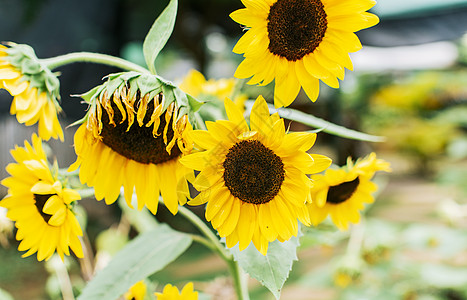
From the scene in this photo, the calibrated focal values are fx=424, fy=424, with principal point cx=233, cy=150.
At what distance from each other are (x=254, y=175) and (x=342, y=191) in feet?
0.41

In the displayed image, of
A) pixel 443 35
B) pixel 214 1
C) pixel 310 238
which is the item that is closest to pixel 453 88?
pixel 443 35

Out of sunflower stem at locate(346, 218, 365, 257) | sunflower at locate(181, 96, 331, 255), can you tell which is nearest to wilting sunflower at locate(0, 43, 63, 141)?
sunflower at locate(181, 96, 331, 255)

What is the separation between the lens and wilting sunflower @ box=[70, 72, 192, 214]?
0.24 metres

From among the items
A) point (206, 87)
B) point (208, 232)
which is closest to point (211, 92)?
point (206, 87)

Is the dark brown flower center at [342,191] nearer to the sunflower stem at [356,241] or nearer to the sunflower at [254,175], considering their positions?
the sunflower at [254,175]

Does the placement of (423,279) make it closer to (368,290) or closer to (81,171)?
(368,290)

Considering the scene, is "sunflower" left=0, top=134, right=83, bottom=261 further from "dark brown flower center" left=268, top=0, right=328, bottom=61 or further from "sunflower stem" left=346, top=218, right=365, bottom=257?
"sunflower stem" left=346, top=218, right=365, bottom=257

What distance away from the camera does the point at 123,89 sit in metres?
0.24

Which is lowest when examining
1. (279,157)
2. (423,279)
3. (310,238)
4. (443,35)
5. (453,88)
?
(453,88)

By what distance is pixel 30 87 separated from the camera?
276 mm

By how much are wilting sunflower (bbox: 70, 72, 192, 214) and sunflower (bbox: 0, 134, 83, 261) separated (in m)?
0.02

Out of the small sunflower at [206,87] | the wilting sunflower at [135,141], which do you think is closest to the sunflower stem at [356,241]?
the small sunflower at [206,87]

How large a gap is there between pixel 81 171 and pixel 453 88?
14.3 ft

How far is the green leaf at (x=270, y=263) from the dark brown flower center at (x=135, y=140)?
0.08 m
